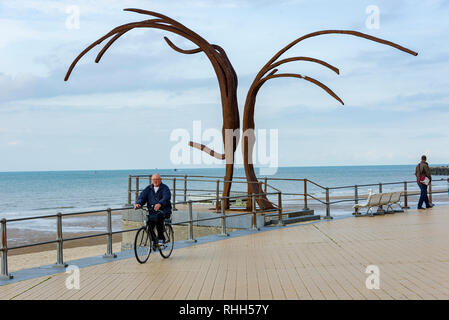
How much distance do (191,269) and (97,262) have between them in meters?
1.98

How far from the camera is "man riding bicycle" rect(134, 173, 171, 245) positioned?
10875 millimetres

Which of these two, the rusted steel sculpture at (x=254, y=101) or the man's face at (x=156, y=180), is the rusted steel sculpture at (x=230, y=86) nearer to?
the rusted steel sculpture at (x=254, y=101)

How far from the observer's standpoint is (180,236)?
19781 mm

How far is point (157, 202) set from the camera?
36.0ft

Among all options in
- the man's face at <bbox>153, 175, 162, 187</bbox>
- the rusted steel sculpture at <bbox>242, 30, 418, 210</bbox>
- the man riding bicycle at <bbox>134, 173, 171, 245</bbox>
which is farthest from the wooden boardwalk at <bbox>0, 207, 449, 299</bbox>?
the rusted steel sculpture at <bbox>242, 30, 418, 210</bbox>

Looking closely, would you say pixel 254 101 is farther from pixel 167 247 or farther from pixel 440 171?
pixel 440 171

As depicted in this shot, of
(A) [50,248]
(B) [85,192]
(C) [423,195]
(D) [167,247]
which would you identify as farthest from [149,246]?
(B) [85,192]

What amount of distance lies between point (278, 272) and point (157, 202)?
2.85 meters

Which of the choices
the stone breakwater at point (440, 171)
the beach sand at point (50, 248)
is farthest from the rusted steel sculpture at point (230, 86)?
the stone breakwater at point (440, 171)

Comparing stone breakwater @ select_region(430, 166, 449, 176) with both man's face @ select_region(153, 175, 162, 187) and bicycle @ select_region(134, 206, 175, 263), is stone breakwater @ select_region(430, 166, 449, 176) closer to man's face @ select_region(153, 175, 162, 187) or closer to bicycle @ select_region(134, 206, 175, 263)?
bicycle @ select_region(134, 206, 175, 263)

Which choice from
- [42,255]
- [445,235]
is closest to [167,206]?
[445,235]

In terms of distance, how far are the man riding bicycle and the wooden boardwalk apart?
2.10 ft

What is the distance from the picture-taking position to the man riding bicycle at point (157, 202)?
1088 centimetres
